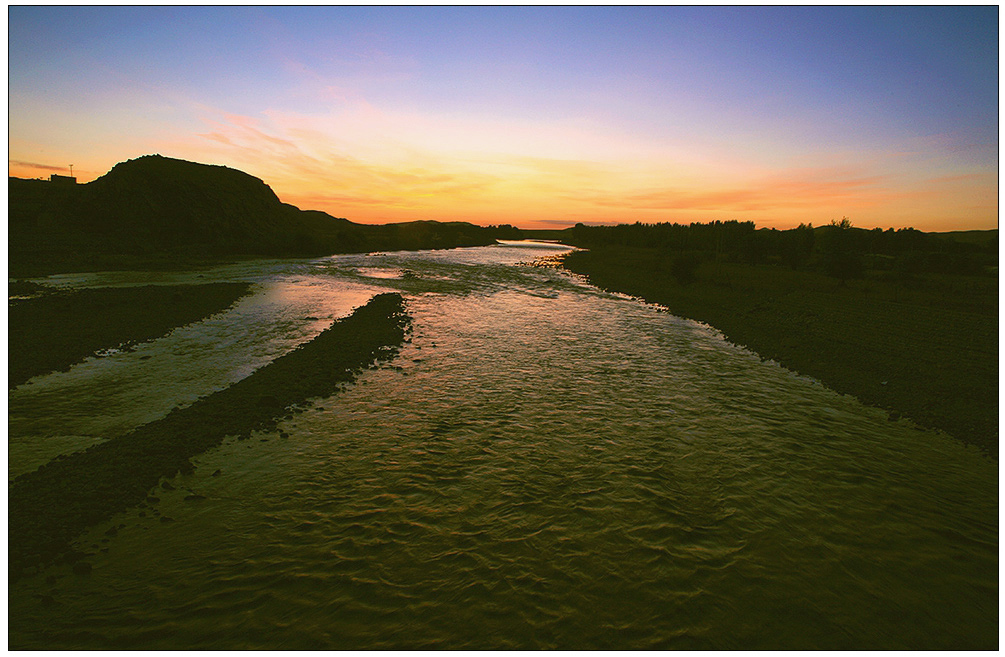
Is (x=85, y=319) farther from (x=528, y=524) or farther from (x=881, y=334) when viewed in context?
(x=881, y=334)

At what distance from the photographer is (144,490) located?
28.6ft

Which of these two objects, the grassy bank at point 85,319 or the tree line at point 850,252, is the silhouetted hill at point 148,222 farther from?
the tree line at point 850,252

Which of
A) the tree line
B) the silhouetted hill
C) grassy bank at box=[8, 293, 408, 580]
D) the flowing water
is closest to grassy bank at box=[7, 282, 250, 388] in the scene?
the flowing water

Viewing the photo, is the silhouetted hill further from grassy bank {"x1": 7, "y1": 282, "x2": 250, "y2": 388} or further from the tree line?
the tree line

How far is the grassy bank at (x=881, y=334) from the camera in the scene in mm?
14641

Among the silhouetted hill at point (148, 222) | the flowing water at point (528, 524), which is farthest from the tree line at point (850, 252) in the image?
the silhouetted hill at point (148, 222)

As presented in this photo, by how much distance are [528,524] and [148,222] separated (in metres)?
123

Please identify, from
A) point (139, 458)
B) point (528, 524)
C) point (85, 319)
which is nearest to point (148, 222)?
point (85, 319)

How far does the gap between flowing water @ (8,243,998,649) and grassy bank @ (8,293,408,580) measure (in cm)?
46

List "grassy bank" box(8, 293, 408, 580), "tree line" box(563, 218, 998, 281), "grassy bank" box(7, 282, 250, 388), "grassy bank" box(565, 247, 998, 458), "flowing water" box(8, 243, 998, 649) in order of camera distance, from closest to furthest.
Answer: "flowing water" box(8, 243, 998, 649), "grassy bank" box(8, 293, 408, 580), "grassy bank" box(565, 247, 998, 458), "grassy bank" box(7, 282, 250, 388), "tree line" box(563, 218, 998, 281)

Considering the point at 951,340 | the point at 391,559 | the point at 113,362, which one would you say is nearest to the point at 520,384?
the point at 391,559

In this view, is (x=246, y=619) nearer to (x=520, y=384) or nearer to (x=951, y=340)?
(x=520, y=384)

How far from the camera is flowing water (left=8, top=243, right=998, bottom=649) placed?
20.7 feet

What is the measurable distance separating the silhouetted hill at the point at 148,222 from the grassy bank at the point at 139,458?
51.3 m
